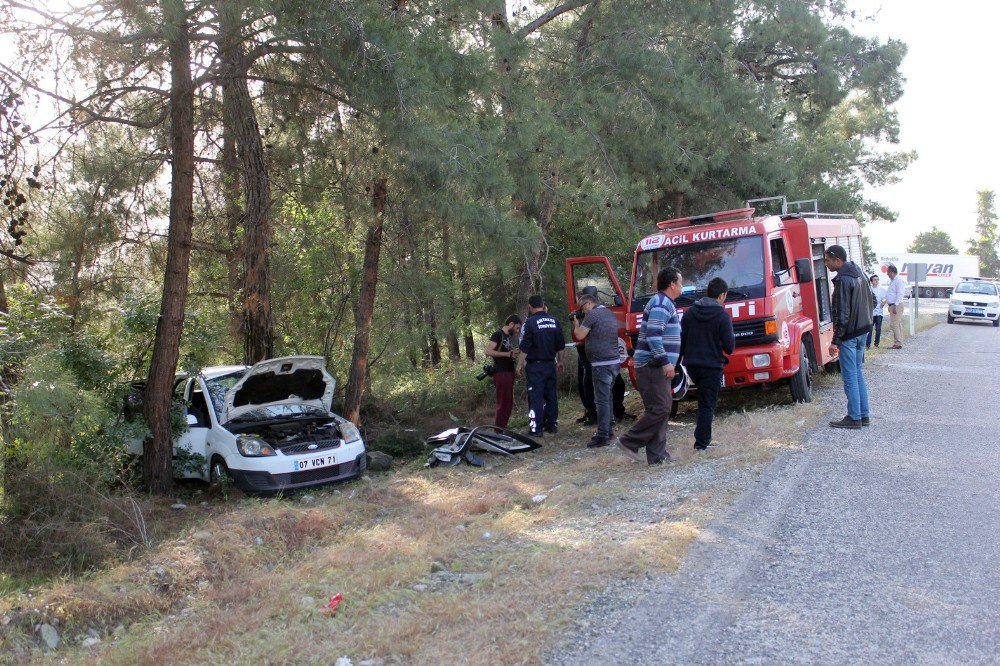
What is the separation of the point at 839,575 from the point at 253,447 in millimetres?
6901

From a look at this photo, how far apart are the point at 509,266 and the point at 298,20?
3.90 metres

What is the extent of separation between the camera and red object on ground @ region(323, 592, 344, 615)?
486cm

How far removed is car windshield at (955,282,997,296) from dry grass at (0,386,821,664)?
29.1m

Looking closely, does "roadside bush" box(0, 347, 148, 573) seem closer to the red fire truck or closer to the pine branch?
the red fire truck

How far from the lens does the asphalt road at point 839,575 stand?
3.97 meters

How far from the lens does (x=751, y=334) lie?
413 inches

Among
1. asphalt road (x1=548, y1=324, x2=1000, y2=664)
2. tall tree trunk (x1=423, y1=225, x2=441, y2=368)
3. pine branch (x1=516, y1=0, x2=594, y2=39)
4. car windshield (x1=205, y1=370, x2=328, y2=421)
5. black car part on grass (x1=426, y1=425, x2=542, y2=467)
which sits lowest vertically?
black car part on grass (x1=426, y1=425, x2=542, y2=467)

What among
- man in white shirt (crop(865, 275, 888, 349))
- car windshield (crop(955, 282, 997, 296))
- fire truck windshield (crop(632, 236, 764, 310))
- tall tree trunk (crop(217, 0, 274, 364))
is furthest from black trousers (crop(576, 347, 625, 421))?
car windshield (crop(955, 282, 997, 296))

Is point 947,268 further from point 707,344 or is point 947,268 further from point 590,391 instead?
point 707,344

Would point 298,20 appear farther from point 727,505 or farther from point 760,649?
point 760,649

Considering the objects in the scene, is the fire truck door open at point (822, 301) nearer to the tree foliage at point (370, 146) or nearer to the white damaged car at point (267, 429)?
the tree foliage at point (370, 146)

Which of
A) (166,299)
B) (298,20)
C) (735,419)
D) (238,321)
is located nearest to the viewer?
(298,20)

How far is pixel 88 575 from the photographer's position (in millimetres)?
6523

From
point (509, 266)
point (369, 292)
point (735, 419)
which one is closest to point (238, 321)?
point (369, 292)
